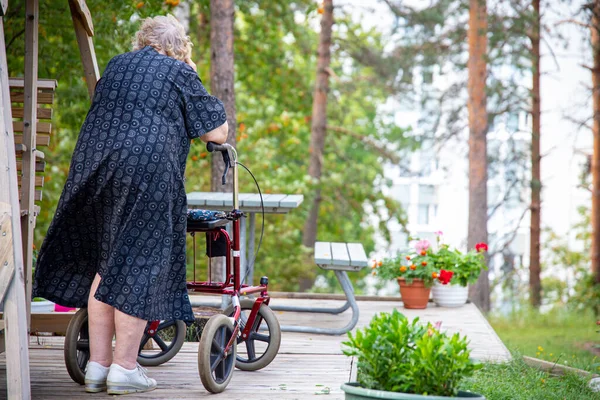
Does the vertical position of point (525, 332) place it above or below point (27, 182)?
below

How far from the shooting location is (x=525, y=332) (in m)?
9.28

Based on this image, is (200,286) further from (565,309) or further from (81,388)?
(565,309)

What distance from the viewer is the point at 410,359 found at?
215cm

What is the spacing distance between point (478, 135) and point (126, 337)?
7.99 m

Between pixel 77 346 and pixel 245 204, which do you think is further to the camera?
pixel 245 204

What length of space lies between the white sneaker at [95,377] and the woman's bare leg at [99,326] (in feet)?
0.06

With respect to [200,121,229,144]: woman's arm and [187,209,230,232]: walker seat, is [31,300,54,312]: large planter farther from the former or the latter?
[200,121,229,144]: woman's arm

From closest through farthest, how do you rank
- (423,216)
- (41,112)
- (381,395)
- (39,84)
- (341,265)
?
(381,395) → (39,84) → (41,112) → (341,265) → (423,216)

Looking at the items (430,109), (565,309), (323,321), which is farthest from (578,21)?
(323,321)

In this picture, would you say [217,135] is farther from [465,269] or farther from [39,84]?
[465,269]

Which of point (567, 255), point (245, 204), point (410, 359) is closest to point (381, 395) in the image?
point (410, 359)

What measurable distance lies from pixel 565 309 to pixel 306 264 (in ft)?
12.5

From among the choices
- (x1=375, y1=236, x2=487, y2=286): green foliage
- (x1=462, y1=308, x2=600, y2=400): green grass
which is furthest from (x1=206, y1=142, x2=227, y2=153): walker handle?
(x1=375, y1=236, x2=487, y2=286): green foliage

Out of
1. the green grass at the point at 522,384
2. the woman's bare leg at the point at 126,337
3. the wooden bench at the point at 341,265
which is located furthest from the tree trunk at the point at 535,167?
the woman's bare leg at the point at 126,337
